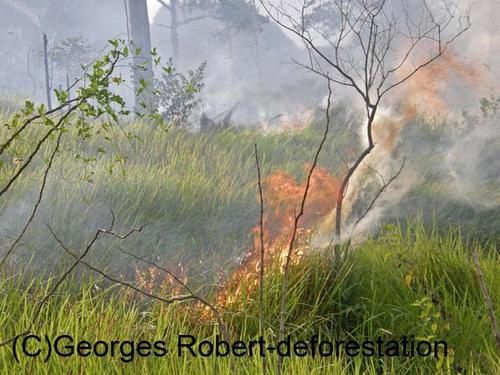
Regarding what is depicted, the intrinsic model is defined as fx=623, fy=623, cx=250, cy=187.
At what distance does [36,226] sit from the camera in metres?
4.54

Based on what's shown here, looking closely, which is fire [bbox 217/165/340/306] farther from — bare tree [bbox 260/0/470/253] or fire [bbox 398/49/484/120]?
fire [bbox 398/49/484/120]

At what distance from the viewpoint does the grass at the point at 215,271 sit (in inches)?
115

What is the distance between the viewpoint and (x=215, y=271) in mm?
4117

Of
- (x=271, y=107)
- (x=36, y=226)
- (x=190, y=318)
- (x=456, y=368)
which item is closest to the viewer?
(x=456, y=368)

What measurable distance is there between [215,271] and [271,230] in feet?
3.72

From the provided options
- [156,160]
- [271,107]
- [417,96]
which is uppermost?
[271,107]

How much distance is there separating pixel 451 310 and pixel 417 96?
16.7 ft

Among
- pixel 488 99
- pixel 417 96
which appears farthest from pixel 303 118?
pixel 488 99

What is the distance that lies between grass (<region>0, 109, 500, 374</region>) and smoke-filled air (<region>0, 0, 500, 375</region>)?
2 centimetres

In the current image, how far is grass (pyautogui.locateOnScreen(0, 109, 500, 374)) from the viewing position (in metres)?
2.93

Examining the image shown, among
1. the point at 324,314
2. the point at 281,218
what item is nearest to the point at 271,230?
the point at 281,218

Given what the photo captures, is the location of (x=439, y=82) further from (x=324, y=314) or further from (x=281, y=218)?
(x=324, y=314)

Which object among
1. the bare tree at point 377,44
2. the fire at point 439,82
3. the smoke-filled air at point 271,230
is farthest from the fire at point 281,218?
the fire at point 439,82

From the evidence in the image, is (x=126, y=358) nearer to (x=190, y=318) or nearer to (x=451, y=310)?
(x=190, y=318)
